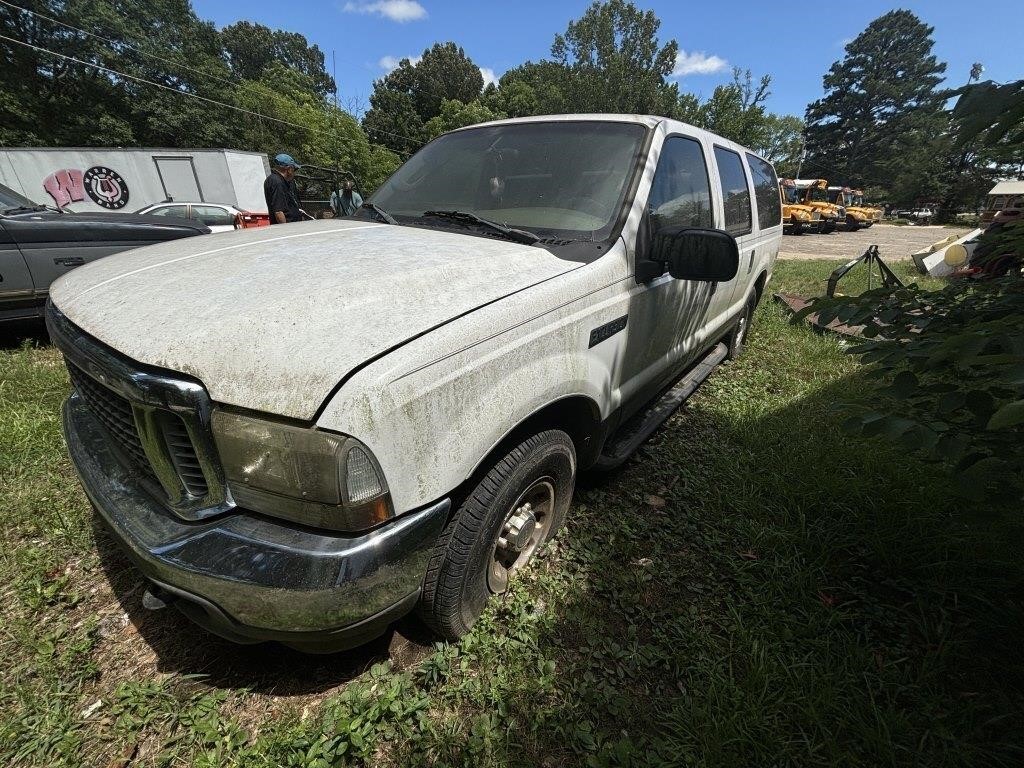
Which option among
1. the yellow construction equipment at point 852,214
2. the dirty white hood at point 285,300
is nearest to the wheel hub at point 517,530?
the dirty white hood at point 285,300

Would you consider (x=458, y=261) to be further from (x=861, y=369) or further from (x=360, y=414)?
(x=861, y=369)

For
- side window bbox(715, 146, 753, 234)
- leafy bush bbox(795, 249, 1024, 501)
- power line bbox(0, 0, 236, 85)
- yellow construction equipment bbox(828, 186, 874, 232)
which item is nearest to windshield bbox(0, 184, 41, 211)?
side window bbox(715, 146, 753, 234)

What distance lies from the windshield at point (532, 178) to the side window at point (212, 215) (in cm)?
988

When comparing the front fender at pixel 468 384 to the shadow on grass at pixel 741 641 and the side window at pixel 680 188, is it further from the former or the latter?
the shadow on grass at pixel 741 641

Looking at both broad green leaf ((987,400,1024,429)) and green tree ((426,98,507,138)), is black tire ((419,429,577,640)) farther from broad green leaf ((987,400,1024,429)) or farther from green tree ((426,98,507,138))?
green tree ((426,98,507,138))

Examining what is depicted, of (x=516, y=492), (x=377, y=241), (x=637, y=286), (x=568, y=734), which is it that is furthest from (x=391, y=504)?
(x=637, y=286)

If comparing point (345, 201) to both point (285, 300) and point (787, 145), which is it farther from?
point (787, 145)

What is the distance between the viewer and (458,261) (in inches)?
62.8

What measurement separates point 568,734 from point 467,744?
0.32 metres

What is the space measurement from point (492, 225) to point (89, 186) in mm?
18256

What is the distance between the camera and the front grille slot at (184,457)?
1.21 meters

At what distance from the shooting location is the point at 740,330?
4469mm

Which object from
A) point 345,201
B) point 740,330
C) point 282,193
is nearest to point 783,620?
point 740,330

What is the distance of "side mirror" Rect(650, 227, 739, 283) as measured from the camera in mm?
1823
